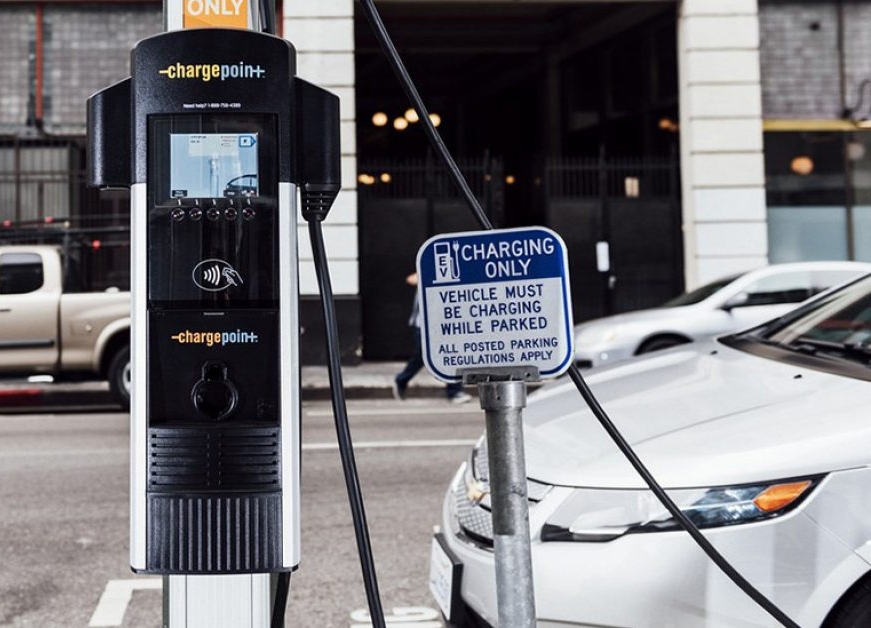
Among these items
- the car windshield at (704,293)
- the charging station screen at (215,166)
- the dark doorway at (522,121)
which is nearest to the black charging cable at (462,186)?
the charging station screen at (215,166)

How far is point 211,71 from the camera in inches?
93.0

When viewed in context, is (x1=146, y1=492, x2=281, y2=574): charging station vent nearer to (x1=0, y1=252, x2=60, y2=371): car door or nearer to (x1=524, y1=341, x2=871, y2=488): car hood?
(x1=524, y1=341, x2=871, y2=488): car hood

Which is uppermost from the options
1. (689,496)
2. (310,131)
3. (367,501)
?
(310,131)

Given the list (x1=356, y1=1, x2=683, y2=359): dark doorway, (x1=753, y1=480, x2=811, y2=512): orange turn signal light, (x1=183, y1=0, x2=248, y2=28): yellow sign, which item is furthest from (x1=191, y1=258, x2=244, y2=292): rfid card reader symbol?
(x1=356, y1=1, x2=683, y2=359): dark doorway

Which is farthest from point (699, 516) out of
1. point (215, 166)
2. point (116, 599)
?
point (116, 599)

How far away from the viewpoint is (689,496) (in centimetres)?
276

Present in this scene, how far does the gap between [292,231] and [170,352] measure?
389 millimetres

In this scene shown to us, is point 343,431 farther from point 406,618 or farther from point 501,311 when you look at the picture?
point 406,618

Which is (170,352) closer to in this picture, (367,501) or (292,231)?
(292,231)

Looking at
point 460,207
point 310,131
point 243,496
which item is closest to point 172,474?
point 243,496

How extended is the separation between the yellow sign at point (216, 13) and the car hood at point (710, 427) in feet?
4.99

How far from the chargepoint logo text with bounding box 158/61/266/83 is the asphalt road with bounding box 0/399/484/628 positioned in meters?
2.66

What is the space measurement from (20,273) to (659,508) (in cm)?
994

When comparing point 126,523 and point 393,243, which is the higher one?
point 393,243
